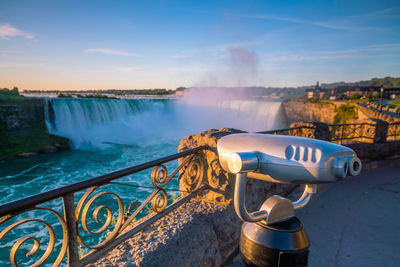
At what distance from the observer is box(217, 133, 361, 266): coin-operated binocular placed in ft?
3.05

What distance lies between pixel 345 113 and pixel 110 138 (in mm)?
34952

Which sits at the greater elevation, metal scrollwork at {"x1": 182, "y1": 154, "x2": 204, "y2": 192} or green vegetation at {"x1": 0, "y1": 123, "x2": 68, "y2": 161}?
metal scrollwork at {"x1": 182, "y1": 154, "x2": 204, "y2": 192}

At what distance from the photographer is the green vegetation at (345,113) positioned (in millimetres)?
34688

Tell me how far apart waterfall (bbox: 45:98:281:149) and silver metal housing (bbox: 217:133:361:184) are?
24.6 meters

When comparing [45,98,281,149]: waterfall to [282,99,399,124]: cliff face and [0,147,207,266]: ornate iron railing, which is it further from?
[0,147,207,266]: ornate iron railing

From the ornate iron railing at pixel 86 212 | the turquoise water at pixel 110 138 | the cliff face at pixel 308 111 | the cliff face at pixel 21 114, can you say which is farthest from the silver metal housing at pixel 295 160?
the cliff face at pixel 308 111

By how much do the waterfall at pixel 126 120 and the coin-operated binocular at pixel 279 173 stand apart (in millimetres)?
24479

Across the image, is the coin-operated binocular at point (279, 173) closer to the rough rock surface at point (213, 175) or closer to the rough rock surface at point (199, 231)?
the rough rock surface at point (199, 231)

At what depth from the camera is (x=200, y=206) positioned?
2.47 metres

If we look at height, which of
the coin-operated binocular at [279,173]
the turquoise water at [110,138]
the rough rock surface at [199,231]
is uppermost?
the coin-operated binocular at [279,173]

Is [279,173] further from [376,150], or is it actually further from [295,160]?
[376,150]

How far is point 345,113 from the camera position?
36.3 meters

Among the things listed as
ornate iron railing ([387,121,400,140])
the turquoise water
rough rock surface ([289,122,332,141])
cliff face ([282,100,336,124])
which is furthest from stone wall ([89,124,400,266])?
cliff face ([282,100,336,124])

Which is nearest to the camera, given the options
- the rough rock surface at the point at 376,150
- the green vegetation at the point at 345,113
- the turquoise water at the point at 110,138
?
the rough rock surface at the point at 376,150
